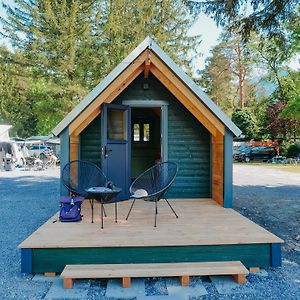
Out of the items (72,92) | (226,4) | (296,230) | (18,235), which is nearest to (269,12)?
(226,4)

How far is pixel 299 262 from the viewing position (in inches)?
157

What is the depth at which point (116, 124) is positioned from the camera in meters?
6.09

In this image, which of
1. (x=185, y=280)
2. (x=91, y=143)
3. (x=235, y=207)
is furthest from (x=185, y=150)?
(x=185, y=280)

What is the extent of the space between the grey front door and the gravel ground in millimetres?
1680

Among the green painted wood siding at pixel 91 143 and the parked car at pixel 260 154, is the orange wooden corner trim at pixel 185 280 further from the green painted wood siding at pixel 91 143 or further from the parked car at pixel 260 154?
the parked car at pixel 260 154

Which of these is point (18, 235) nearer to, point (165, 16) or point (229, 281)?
point (229, 281)

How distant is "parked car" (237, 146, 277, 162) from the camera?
81.5ft

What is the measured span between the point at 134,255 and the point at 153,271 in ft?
1.16

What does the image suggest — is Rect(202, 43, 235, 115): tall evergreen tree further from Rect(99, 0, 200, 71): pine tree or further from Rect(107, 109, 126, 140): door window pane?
Rect(107, 109, 126, 140): door window pane

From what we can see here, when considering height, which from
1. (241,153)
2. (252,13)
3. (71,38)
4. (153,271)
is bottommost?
(153,271)

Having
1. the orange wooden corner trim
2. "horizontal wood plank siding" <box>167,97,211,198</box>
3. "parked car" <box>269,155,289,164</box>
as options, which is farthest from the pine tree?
the orange wooden corner trim

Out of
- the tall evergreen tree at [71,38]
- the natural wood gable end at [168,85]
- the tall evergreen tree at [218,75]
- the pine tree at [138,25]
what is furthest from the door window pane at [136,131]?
the tall evergreen tree at [218,75]

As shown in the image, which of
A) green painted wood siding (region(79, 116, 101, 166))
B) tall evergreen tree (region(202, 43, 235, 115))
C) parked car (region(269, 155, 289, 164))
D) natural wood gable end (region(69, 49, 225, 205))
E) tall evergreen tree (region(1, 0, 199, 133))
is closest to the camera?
natural wood gable end (region(69, 49, 225, 205))

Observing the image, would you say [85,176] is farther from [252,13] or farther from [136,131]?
[252,13]
